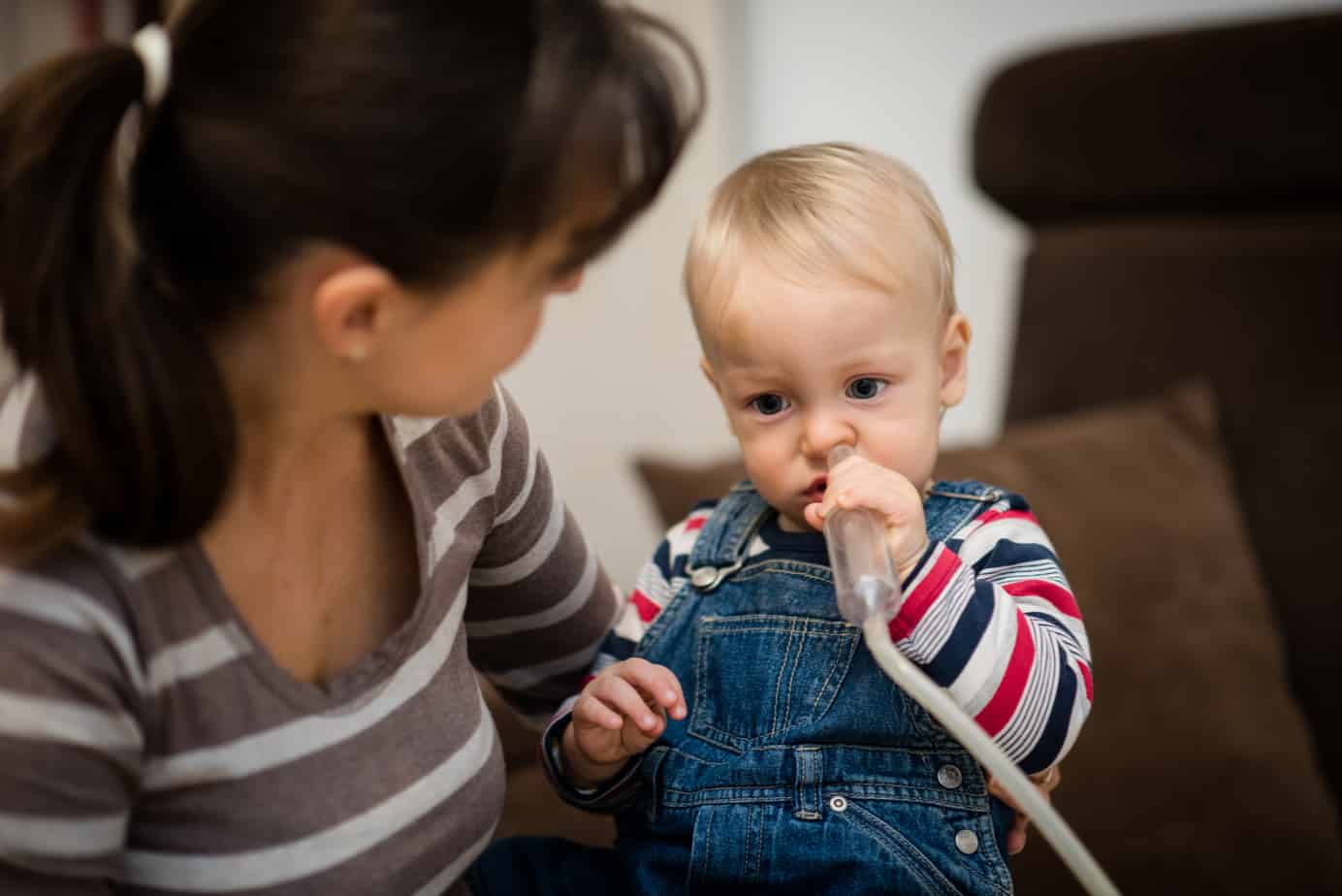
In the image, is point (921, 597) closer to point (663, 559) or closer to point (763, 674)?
point (763, 674)

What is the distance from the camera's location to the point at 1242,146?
4.97 ft

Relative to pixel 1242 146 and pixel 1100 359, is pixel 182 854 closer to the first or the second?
pixel 1100 359

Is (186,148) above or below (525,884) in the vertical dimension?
above

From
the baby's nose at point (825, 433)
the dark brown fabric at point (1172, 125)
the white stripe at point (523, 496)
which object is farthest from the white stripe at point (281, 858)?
the dark brown fabric at point (1172, 125)

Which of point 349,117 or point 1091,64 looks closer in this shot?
point 349,117

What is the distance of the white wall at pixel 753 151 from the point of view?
1936mm

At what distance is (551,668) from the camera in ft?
3.13

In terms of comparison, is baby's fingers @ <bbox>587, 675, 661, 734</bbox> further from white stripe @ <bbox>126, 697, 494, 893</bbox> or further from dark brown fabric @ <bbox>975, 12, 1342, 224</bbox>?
dark brown fabric @ <bbox>975, 12, 1342, 224</bbox>

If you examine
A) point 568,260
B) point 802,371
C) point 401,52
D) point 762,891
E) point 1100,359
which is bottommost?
point 1100,359

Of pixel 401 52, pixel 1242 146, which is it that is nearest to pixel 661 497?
pixel 401 52

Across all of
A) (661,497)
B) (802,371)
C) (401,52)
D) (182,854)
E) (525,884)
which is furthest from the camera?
(661,497)

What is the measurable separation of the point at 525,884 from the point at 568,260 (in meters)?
0.46

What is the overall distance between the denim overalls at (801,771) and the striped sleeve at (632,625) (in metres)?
0.03

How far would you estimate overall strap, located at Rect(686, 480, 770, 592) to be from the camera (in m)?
0.85
